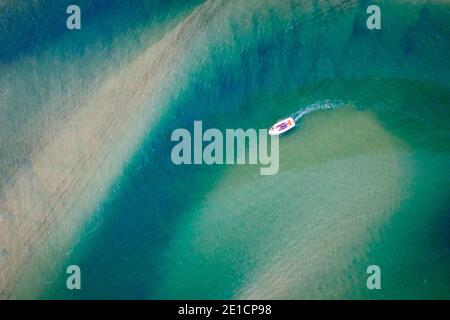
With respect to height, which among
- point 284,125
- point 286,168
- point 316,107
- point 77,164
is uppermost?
point 316,107

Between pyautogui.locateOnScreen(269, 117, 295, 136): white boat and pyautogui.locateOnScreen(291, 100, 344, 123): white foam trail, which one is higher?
pyautogui.locateOnScreen(291, 100, 344, 123): white foam trail

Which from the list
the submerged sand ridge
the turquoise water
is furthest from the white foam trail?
the submerged sand ridge

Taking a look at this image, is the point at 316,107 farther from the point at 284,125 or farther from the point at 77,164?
the point at 77,164

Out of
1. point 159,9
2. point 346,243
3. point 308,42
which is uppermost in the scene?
point 159,9

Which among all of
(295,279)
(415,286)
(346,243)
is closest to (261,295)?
(295,279)

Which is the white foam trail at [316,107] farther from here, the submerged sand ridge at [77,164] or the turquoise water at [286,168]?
the submerged sand ridge at [77,164]

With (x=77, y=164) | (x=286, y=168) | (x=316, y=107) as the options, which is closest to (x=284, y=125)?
(x=316, y=107)

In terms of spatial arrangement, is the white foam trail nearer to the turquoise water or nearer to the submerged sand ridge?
the turquoise water

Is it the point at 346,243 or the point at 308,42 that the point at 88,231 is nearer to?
the point at 346,243

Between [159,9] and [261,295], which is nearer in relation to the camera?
[261,295]
